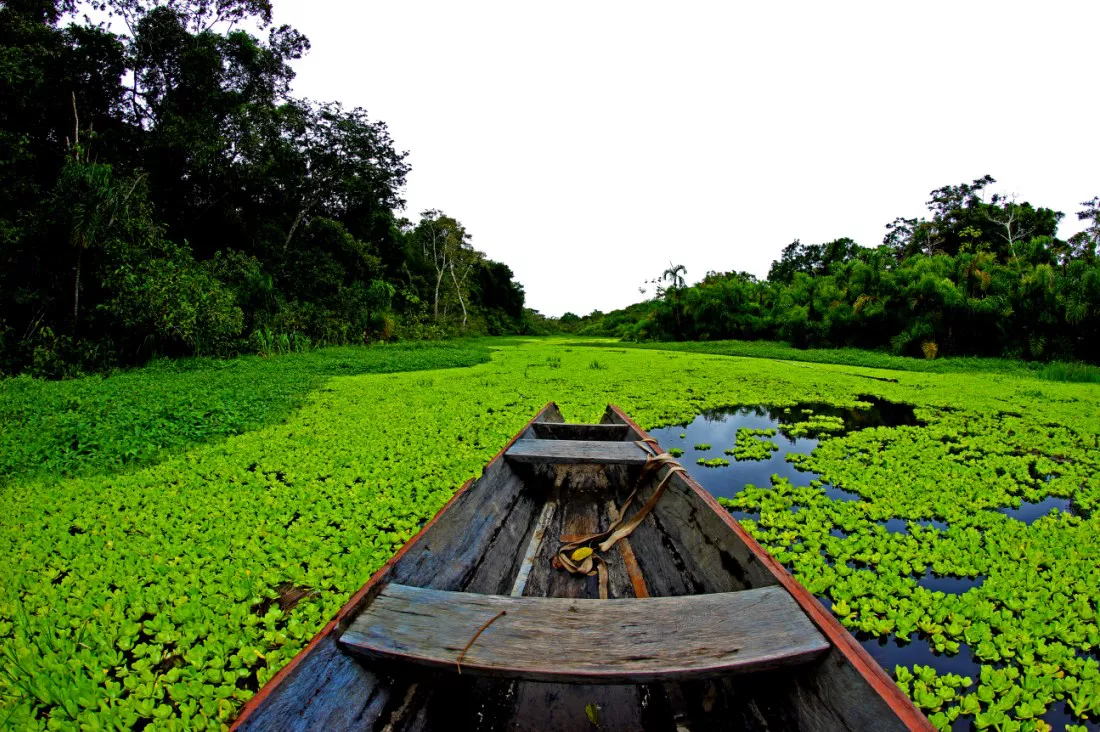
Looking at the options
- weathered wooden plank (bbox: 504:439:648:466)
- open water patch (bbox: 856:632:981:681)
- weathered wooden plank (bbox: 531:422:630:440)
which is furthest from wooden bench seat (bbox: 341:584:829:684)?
weathered wooden plank (bbox: 531:422:630:440)

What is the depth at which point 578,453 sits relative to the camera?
8.59ft

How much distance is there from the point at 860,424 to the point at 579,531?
13.0ft

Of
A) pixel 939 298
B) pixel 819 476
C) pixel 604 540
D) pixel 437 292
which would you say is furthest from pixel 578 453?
pixel 437 292

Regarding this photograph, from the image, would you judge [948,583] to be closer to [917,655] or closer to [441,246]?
[917,655]

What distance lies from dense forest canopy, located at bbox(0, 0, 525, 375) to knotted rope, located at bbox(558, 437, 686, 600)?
28.5ft

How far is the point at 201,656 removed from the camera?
151 cm

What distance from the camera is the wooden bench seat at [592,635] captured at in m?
1.03

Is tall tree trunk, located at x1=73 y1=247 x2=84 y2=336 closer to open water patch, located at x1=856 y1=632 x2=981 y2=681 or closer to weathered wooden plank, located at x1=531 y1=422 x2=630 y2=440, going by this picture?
weathered wooden plank, located at x1=531 y1=422 x2=630 y2=440

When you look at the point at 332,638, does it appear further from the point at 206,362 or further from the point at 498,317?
the point at 498,317

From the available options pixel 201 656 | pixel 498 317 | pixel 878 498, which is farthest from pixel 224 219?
pixel 498 317

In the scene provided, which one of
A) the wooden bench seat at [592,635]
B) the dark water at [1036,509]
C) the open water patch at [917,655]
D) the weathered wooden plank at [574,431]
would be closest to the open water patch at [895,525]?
the dark water at [1036,509]

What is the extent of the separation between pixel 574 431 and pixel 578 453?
3.08ft

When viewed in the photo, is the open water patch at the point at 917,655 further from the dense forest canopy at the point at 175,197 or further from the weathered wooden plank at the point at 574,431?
the dense forest canopy at the point at 175,197

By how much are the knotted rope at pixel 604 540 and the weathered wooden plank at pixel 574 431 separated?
1078 mm
